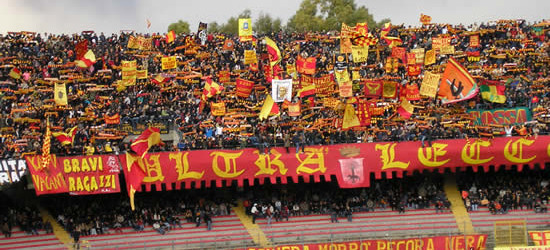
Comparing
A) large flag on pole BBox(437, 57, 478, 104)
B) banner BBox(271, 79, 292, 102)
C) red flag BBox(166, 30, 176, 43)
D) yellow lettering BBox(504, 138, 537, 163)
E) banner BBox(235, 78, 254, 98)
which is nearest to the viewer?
yellow lettering BBox(504, 138, 537, 163)

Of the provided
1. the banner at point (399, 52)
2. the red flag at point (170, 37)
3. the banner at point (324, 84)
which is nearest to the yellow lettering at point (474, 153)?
the banner at point (324, 84)

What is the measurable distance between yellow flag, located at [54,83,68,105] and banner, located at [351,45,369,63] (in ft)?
64.9

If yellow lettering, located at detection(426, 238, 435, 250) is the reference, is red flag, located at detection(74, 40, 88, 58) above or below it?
above

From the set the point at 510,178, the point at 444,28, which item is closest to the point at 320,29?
the point at 444,28

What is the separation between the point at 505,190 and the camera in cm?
4178

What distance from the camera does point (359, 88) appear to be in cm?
4759

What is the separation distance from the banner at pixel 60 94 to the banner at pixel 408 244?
57.1ft

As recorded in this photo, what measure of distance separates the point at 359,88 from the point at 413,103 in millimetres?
3872

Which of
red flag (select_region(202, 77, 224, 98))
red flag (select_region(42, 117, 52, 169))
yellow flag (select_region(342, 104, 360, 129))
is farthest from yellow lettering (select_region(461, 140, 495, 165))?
red flag (select_region(42, 117, 52, 169))

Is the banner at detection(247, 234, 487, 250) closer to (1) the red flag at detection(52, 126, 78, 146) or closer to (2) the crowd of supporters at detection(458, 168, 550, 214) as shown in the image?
(2) the crowd of supporters at detection(458, 168, 550, 214)

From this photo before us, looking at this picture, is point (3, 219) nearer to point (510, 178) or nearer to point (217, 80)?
point (217, 80)

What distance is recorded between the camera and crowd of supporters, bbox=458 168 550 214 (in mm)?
40875

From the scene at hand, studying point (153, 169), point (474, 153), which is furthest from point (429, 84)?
point (153, 169)

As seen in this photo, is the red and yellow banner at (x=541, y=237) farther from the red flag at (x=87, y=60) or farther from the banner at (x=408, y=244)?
the red flag at (x=87, y=60)
